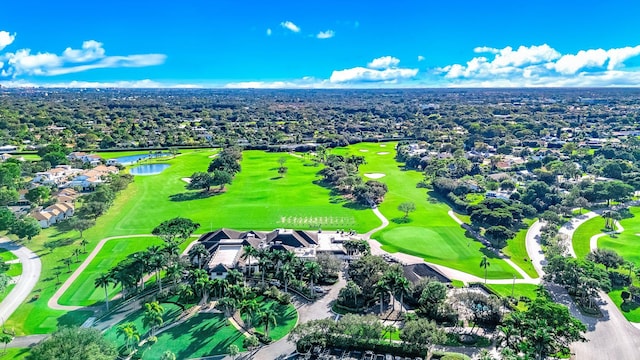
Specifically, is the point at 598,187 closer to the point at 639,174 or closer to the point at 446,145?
the point at 639,174

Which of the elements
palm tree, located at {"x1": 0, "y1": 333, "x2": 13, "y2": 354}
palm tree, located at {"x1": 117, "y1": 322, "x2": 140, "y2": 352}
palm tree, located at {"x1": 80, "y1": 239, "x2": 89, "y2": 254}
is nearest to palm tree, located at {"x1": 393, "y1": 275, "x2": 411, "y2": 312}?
palm tree, located at {"x1": 117, "y1": 322, "x2": 140, "y2": 352}

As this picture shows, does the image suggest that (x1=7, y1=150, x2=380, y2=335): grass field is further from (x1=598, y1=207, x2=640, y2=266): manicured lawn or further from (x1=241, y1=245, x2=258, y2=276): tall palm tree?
(x1=598, y1=207, x2=640, y2=266): manicured lawn

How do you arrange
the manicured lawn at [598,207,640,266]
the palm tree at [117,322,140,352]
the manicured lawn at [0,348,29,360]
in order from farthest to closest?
1. the manicured lawn at [598,207,640,266]
2. the manicured lawn at [0,348,29,360]
3. the palm tree at [117,322,140,352]

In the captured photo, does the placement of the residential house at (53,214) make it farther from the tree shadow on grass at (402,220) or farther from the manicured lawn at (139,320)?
the tree shadow on grass at (402,220)

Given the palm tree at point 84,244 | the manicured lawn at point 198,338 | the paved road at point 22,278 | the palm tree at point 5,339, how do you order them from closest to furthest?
the manicured lawn at point 198,338 < the palm tree at point 5,339 < the paved road at point 22,278 < the palm tree at point 84,244

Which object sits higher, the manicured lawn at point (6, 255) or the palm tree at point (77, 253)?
the manicured lawn at point (6, 255)

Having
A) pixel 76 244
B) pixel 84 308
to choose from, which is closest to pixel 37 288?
pixel 84 308

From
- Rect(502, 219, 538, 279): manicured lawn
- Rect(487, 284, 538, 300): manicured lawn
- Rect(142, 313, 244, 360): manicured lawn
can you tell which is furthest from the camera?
Rect(502, 219, 538, 279): manicured lawn

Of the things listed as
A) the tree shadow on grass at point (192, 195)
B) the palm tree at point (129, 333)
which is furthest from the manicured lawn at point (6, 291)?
the tree shadow on grass at point (192, 195)
